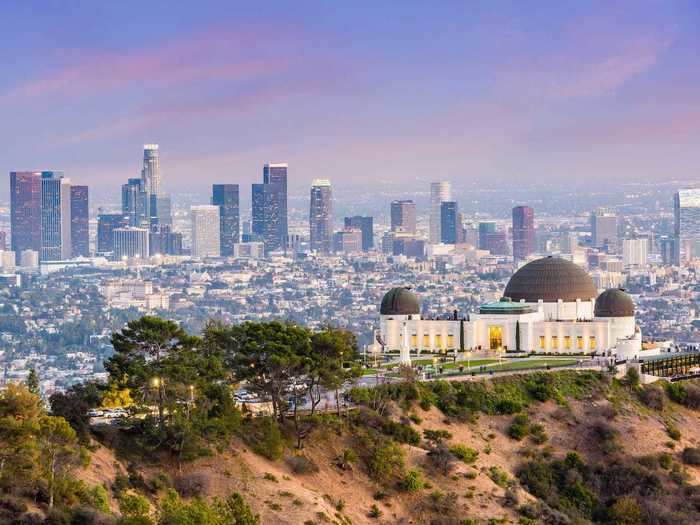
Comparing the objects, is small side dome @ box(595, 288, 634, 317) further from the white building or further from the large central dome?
the large central dome

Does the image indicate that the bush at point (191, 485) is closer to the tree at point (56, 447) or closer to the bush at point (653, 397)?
the tree at point (56, 447)

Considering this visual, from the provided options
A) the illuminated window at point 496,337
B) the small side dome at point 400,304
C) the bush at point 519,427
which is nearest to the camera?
the bush at point 519,427

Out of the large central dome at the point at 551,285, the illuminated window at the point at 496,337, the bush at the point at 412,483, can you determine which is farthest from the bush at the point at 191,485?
the large central dome at the point at 551,285

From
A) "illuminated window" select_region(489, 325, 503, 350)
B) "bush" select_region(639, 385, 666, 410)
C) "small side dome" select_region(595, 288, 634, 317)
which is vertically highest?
"small side dome" select_region(595, 288, 634, 317)

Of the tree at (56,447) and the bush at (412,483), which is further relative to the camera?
the bush at (412,483)

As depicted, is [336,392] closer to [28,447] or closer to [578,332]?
[28,447]

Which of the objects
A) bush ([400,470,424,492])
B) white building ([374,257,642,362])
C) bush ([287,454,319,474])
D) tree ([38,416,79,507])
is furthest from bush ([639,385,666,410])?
tree ([38,416,79,507])

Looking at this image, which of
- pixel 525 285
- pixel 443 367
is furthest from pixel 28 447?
pixel 525 285
